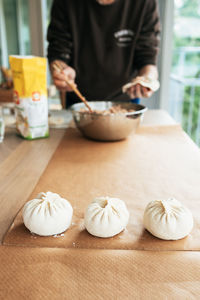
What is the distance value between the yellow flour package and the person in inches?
20.6

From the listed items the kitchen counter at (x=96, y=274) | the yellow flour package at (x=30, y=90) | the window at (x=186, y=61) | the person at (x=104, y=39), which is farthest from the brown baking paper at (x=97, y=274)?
the window at (x=186, y=61)

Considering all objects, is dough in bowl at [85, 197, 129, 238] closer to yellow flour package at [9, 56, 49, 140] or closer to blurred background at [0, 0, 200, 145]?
yellow flour package at [9, 56, 49, 140]

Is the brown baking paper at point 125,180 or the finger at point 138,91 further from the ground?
the finger at point 138,91

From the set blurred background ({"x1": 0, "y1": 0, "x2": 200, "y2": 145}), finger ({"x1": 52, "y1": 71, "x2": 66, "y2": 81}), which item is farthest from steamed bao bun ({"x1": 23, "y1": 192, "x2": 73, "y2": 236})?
blurred background ({"x1": 0, "y1": 0, "x2": 200, "y2": 145})

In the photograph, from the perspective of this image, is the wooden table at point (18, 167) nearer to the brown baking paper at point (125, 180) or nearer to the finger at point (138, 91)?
the brown baking paper at point (125, 180)

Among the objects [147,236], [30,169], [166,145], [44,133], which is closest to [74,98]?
[44,133]

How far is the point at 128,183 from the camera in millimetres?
771

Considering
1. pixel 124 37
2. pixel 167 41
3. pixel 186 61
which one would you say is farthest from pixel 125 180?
pixel 186 61

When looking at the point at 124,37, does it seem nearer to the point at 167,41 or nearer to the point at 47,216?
the point at 167,41

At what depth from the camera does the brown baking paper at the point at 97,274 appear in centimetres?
42

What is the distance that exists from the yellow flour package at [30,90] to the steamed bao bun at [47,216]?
57 cm

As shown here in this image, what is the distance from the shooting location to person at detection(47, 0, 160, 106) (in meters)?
1.58

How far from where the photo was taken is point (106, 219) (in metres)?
0.54

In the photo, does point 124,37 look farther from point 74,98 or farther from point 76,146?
point 76,146
